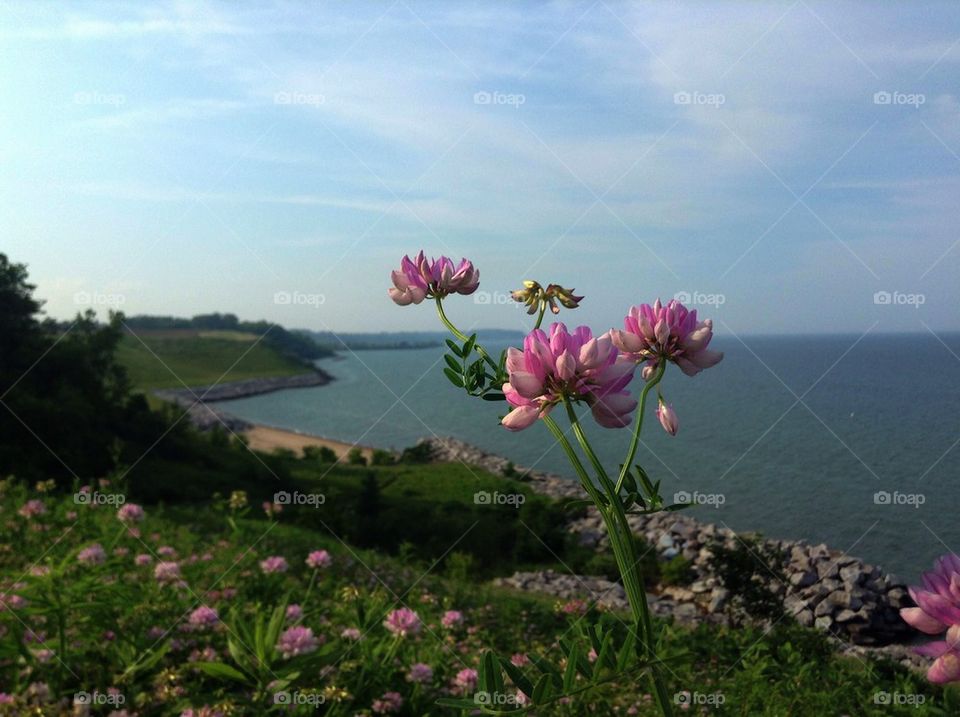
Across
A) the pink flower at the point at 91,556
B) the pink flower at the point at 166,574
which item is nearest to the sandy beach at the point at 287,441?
the pink flower at the point at 166,574

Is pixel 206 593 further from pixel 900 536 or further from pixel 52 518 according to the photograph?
pixel 900 536

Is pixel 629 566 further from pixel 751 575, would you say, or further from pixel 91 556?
pixel 751 575

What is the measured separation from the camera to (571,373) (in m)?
0.94

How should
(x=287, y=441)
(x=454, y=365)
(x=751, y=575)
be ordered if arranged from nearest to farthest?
(x=454, y=365) < (x=751, y=575) < (x=287, y=441)

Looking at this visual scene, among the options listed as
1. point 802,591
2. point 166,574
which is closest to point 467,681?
point 166,574

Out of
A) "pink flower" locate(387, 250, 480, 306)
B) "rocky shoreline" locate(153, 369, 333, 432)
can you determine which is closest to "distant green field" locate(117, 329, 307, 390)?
"rocky shoreline" locate(153, 369, 333, 432)

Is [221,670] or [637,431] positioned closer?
[637,431]

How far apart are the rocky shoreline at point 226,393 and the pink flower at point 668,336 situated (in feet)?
47.3

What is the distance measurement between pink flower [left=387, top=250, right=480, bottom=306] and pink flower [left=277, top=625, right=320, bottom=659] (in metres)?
1.67

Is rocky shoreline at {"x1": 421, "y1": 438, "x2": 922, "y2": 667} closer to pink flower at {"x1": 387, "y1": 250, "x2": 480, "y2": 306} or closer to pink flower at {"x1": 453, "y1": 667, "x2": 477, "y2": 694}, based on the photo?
pink flower at {"x1": 453, "y1": 667, "x2": 477, "y2": 694}

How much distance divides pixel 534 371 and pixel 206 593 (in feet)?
9.16

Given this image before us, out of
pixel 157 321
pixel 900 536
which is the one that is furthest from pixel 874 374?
pixel 157 321

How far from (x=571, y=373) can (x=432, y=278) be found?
44cm

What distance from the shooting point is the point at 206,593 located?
3281 millimetres
